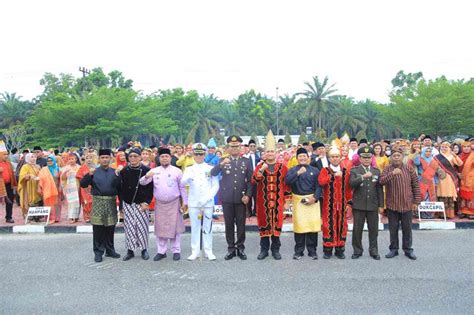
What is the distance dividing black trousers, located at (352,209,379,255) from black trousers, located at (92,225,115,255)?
3.91 m

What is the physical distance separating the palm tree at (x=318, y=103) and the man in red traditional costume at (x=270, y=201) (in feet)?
172

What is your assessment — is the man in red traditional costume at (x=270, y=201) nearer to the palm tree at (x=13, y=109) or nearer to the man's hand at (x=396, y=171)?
the man's hand at (x=396, y=171)

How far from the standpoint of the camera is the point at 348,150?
11273 mm

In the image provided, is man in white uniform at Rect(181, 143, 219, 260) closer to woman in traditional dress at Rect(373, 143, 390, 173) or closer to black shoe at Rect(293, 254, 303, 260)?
A: black shoe at Rect(293, 254, 303, 260)

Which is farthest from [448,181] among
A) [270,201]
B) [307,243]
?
[270,201]

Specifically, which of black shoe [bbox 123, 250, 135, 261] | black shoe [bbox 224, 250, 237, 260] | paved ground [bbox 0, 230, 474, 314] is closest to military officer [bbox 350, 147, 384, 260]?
paved ground [bbox 0, 230, 474, 314]

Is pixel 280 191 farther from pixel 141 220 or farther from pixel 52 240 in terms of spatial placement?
pixel 52 240

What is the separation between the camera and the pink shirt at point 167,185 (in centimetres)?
734

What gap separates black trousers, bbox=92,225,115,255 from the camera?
24.0ft

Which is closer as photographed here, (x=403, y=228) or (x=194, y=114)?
(x=403, y=228)

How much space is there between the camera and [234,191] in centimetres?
722

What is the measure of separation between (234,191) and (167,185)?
1092 millimetres

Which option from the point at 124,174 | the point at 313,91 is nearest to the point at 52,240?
the point at 124,174

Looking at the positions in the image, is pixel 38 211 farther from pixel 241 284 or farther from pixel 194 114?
pixel 194 114
